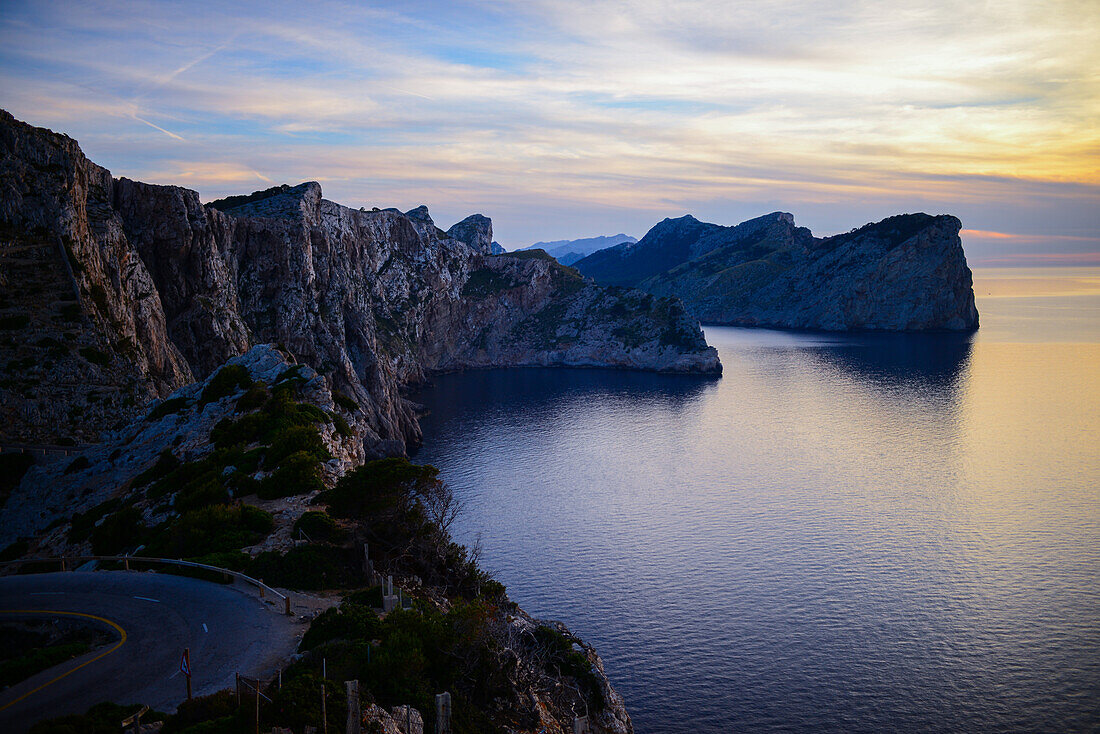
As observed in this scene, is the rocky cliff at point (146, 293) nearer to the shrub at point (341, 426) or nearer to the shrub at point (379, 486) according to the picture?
the shrub at point (341, 426)

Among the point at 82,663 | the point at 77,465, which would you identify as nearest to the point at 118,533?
the point at 77,465

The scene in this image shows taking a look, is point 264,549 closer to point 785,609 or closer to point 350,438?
point 350,438

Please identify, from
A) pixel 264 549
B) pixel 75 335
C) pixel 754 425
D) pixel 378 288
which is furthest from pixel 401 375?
pixel 264 549

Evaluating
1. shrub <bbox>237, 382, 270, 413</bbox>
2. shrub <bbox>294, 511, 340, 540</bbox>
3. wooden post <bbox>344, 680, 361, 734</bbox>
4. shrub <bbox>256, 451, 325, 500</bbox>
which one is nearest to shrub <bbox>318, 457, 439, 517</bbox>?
shrub <bbox>294, 511, 340, 540</bbox>

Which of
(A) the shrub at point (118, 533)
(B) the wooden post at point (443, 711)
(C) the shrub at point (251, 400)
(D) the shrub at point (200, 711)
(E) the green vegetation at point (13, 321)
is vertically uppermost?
(E) the green vegetation at point (13, 321)

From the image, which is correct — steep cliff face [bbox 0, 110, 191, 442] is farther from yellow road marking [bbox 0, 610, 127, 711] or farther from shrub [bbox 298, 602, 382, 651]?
shrub [bbox 298, 602, 382, 651]

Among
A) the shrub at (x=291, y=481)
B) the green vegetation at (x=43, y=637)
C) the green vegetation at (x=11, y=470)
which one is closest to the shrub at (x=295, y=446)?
the shrub at (x=291, y=481)

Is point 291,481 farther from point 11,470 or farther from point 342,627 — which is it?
point 11,470
